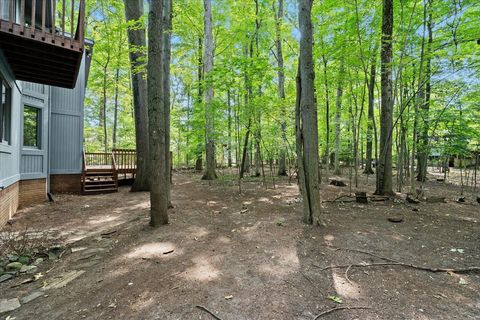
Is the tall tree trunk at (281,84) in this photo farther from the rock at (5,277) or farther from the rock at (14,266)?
the rock at (5,277)

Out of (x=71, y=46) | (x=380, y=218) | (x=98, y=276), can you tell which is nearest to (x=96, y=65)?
(x=71, y=46)

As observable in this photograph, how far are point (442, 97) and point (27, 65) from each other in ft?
40.0

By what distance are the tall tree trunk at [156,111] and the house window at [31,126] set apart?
5.58m

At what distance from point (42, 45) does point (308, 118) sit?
496cm

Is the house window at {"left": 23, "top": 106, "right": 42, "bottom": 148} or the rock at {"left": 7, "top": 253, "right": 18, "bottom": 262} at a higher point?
the house window at {"left": 23, "top": 106, "right": 42, "bottom": 148}

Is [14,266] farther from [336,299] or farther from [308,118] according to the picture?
[308,118]

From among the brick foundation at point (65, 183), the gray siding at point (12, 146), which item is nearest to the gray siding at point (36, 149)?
the gray siding at point (12, 146)

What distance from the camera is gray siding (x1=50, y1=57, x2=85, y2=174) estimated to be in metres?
9.20

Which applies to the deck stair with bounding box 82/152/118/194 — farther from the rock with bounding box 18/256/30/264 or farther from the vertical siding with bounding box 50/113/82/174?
the rock with bounding box 18/256/30/264

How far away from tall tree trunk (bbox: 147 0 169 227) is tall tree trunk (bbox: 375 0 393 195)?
247 inches

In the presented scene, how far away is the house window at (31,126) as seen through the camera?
749 centimetres

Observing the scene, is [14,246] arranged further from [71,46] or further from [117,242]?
[71,46]

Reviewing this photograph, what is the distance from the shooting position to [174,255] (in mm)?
3662

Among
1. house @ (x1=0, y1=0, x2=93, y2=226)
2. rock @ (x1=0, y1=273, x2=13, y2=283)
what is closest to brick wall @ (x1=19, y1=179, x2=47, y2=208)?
house @ (x1=0, y1=0, x2=93, y2=226)
